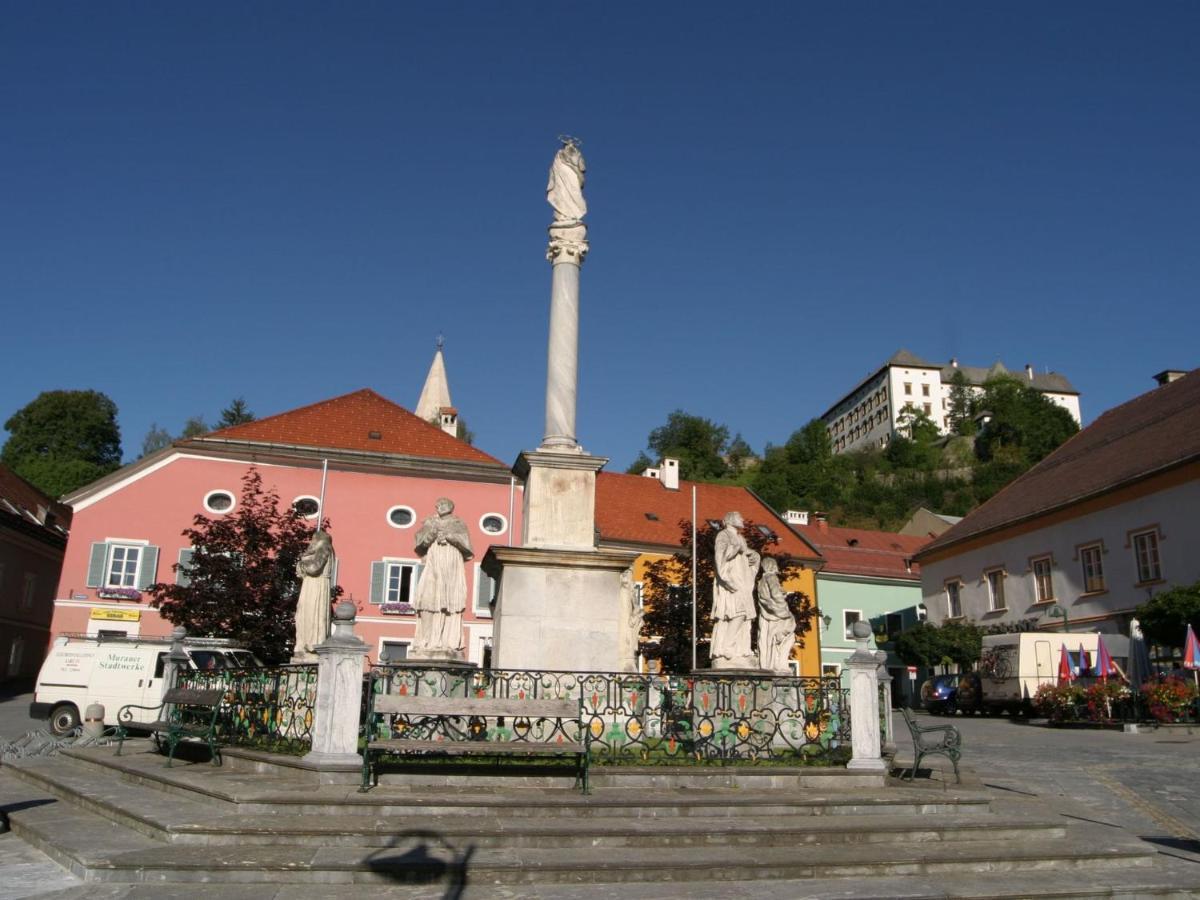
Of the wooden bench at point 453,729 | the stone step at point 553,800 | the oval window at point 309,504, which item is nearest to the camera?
the stone step at point 553,800

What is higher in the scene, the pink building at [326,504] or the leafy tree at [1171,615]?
the pink building at [326,504]

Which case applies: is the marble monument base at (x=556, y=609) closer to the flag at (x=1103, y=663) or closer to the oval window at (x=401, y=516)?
the flag at (x=1103, y=663)

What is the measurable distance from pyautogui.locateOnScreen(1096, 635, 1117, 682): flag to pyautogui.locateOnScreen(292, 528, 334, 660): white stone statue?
19.3 meters

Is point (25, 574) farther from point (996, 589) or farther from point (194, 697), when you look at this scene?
point (996, 589)

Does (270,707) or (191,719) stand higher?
(270,707)

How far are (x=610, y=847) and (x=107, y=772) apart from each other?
675 centimetres

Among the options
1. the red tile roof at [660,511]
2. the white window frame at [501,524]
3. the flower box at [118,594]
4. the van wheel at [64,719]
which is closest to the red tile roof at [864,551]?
the red tile roof at [660,511]

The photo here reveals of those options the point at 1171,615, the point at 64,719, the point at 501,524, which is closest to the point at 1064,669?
the point at 1171,615

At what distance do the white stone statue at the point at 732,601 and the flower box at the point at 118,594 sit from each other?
78.5 feet

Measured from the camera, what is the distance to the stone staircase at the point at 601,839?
689cm

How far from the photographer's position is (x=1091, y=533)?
31.4 meters

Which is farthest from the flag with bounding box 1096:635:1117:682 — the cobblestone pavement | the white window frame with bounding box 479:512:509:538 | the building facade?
the building facade

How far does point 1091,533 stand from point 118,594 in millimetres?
30569

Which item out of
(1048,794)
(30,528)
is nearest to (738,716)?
(1048,794)
